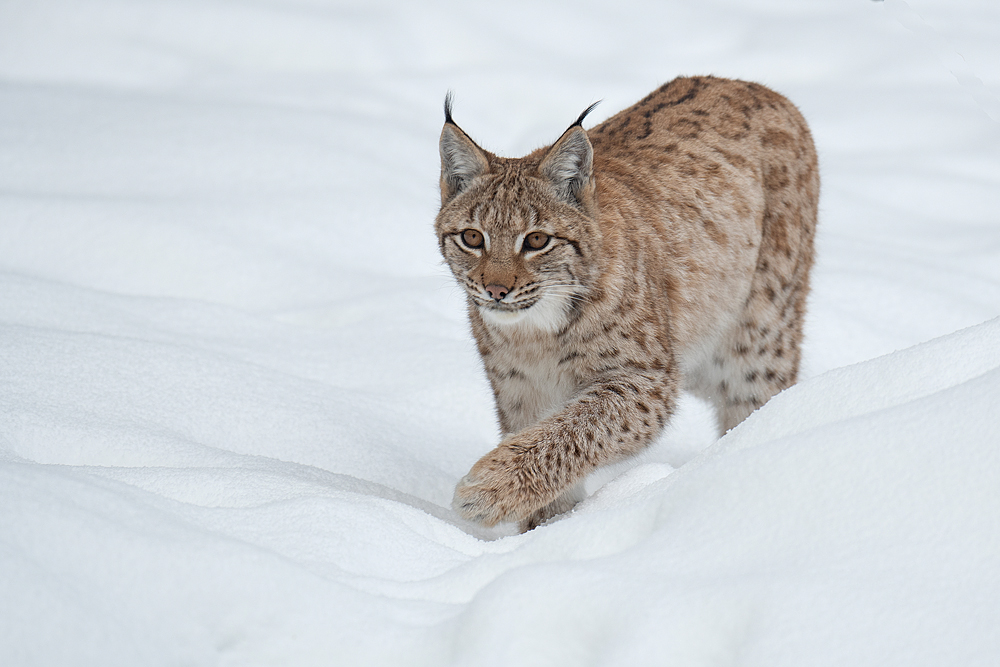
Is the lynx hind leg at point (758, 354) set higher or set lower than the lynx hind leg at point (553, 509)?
higher

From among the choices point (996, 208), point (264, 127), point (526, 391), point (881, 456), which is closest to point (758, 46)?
point (996, 208)

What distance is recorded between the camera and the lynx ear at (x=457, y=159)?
390cm

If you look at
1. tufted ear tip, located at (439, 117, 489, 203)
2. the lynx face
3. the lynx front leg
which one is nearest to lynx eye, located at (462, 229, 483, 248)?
the lynx face

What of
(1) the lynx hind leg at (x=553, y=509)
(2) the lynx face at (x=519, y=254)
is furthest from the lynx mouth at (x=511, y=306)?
(1) the lynx hind leg at (x=553, y=509)

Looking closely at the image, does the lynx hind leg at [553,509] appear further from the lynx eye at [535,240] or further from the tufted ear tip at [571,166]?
the tufted ear tip at [571,166]

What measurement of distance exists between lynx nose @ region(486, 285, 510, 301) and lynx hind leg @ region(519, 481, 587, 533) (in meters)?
0.85

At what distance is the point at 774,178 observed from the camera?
469 cm

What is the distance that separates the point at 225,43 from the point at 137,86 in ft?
3.41

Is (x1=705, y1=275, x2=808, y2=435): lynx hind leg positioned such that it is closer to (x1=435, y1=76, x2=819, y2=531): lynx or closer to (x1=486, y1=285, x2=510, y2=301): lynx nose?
(x1=435, y1=76, x2=819, y2=531): lynx

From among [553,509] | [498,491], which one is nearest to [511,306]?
[498,491]

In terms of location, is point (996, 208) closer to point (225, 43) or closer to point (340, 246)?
point (340, 246)

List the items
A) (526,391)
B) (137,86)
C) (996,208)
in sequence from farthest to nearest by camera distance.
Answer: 1. (137,86)
2. (996,208)
3. (526,391)

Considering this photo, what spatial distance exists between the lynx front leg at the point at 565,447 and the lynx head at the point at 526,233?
368 millimetres

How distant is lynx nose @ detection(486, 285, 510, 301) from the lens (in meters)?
3.59
